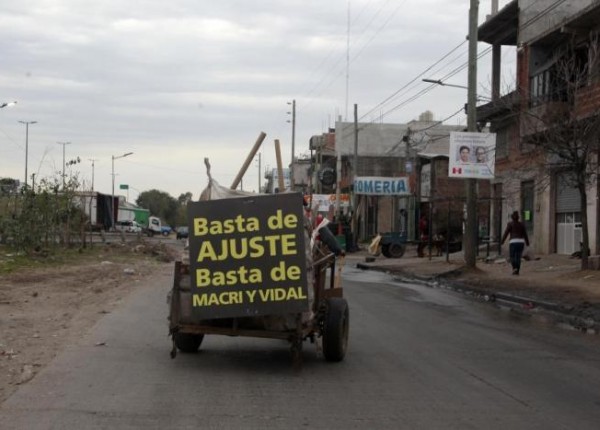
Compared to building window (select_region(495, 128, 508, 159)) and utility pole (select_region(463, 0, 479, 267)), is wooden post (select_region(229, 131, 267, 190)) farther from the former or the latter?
building window (select_region(495, 128, 508, 159))

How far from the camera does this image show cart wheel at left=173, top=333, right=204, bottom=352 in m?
8.54

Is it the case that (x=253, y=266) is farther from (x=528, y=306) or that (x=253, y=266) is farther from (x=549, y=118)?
(x=549, y=118)

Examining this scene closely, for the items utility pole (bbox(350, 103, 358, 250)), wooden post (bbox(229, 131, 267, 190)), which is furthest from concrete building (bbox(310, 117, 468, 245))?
wooden post (bbox(229, 131, 267, 190))

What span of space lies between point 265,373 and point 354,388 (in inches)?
44.6

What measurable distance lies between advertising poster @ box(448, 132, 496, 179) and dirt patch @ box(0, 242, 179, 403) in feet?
32.3

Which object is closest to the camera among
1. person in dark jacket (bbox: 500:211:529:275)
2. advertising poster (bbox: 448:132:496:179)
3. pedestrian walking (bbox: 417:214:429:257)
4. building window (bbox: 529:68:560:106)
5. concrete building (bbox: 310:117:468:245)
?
person in dark jacket (bbox: 500:211:529:275)

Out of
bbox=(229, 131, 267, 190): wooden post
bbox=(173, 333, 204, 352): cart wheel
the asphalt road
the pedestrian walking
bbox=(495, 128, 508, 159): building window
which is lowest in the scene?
the asphalt road

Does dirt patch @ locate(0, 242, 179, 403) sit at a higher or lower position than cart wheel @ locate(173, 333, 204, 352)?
lower

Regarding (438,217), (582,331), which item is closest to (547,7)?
(438,217)

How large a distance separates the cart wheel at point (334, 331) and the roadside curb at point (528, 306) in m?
5.52

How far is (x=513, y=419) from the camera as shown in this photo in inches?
235

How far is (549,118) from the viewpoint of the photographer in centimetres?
1898

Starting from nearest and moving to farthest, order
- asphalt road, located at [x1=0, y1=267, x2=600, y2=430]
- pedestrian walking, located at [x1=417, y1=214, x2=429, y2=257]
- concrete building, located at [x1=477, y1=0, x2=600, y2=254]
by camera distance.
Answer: asphalt road, located at [x1=0, y1=267, x2=600, y2=430] < concrete building, located at [x1=477, y1=0, x2=600, y2=254] < pedestrian walking, located at [x1=417, y1=214, x2=429, y2=257]

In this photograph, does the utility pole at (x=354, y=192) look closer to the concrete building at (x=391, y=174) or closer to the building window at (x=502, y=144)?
the concrete building at (x=391, y=174)
